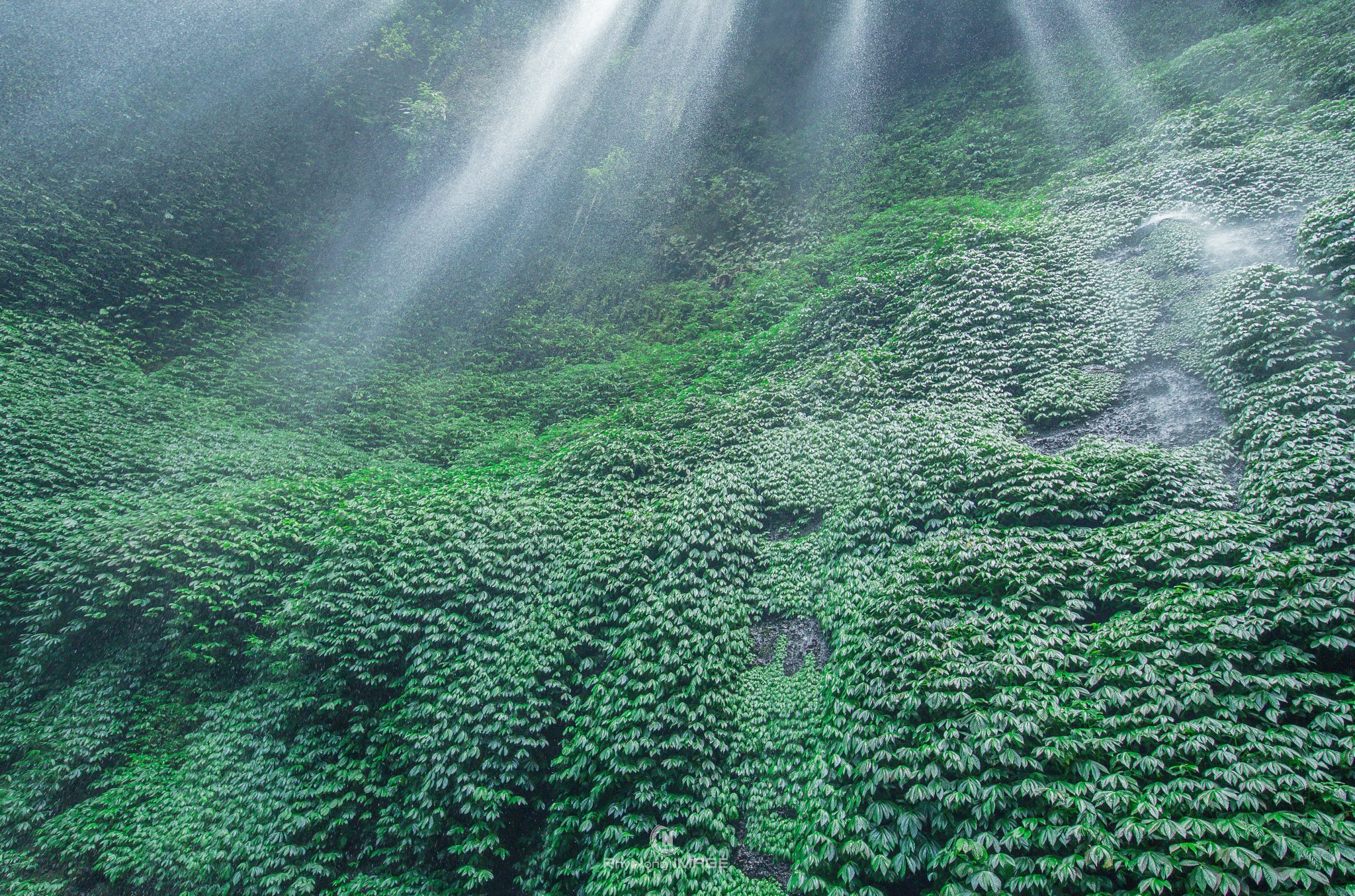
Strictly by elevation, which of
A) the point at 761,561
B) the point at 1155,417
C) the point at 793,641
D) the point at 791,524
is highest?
the point at 761,561

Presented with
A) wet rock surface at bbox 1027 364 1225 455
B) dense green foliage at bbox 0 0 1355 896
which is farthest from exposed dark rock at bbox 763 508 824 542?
wet rock surface at bbox 1027 364 1225 455

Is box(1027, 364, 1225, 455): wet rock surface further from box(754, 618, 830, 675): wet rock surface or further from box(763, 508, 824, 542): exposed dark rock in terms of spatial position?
box(754, 618, 830, 675): wet rock surface

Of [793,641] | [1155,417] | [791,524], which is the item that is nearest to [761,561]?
[791,524]

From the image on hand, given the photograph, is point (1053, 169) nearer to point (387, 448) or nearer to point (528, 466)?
point (528, 466)

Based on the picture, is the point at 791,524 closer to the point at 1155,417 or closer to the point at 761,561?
the point at 761,561

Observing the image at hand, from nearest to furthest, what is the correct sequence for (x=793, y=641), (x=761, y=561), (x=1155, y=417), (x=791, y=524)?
1. (x=793, y=641)
2. (x=1155, y=417)
3. (x=761, y=561)
4. (x=791, y=524)

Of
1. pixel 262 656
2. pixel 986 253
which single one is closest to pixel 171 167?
pixel 262 656
